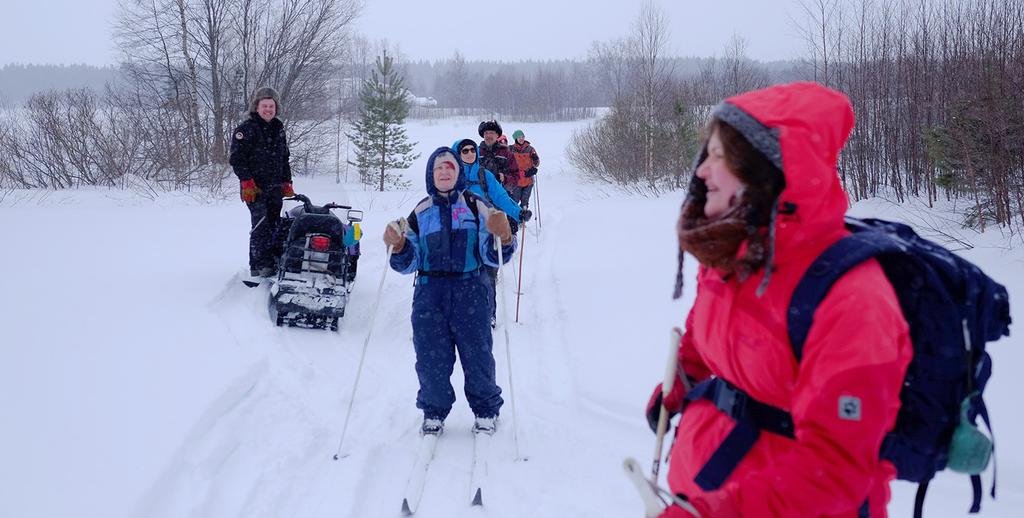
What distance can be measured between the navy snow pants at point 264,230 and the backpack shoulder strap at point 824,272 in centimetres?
673

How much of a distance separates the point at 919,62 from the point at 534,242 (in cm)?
721

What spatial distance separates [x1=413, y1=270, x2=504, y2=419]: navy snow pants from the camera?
14.8ft

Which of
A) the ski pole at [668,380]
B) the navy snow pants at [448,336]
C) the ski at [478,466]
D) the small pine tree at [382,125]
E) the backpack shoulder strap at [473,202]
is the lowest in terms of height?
the ski at [478,466]

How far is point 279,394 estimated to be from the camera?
5.11 meters

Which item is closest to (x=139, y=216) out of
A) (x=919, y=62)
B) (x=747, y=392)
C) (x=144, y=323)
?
(x=144, y=323)

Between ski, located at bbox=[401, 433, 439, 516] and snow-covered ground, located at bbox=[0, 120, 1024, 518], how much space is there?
7 cm

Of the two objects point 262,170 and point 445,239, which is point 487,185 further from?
point 262,170

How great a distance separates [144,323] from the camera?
18.9 feet

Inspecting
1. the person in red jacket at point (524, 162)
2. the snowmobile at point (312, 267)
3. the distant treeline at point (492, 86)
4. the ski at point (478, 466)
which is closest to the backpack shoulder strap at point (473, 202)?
the ski at point (478, 466)

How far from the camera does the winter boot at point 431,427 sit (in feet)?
15.0

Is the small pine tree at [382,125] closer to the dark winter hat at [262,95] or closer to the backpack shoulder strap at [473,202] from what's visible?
the dark winter hat at [262,95]

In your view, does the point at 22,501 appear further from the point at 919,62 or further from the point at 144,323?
the point at 919,62

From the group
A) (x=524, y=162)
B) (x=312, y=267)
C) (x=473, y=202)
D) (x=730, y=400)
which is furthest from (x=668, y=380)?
(x=524, y=162)

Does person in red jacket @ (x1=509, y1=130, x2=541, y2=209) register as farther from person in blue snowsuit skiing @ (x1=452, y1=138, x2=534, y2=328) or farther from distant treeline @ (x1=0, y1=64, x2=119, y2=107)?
distant treeline @ (x1=0, y1=64, x2=119, y2=107)
